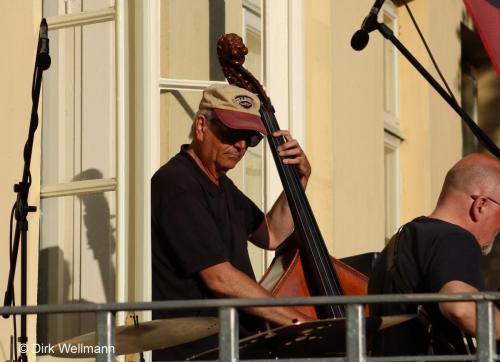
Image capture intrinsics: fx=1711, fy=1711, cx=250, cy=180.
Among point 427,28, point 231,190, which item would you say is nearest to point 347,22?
point 427,28

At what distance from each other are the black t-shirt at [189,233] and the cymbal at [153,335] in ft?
1.89

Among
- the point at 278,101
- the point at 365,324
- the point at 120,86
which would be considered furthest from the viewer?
the point at 278,101

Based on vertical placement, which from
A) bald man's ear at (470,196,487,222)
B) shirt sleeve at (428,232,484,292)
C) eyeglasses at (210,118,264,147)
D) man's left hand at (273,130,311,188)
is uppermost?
eyeglasses at (210,118,264,147)

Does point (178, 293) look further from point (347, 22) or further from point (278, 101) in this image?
point (347, 22)

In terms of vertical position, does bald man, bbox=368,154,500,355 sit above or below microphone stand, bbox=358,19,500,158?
below

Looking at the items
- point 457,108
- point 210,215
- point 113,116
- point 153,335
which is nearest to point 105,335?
point 153,335

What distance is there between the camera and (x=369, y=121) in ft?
26.5

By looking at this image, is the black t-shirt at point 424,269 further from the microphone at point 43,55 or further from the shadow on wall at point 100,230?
the shadow on wall at point 100,230

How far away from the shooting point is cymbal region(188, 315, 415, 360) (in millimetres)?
4020

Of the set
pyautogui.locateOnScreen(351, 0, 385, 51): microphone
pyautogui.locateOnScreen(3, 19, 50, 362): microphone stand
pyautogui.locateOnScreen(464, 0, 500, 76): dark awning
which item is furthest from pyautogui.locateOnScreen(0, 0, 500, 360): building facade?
pyautogui.locateOnScreen(464, 0, 500, 76): dark awning

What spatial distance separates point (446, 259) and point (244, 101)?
1.07 m

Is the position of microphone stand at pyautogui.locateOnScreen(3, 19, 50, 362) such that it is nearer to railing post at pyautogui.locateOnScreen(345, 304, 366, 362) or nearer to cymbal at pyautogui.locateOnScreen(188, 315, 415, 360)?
cymbal at pyautogui.locateOnScreen(188, 315, 415, 360)

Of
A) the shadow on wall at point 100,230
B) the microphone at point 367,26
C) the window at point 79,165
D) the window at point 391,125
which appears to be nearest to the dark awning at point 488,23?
the microphone at point 367,26

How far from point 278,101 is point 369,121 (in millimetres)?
1451
